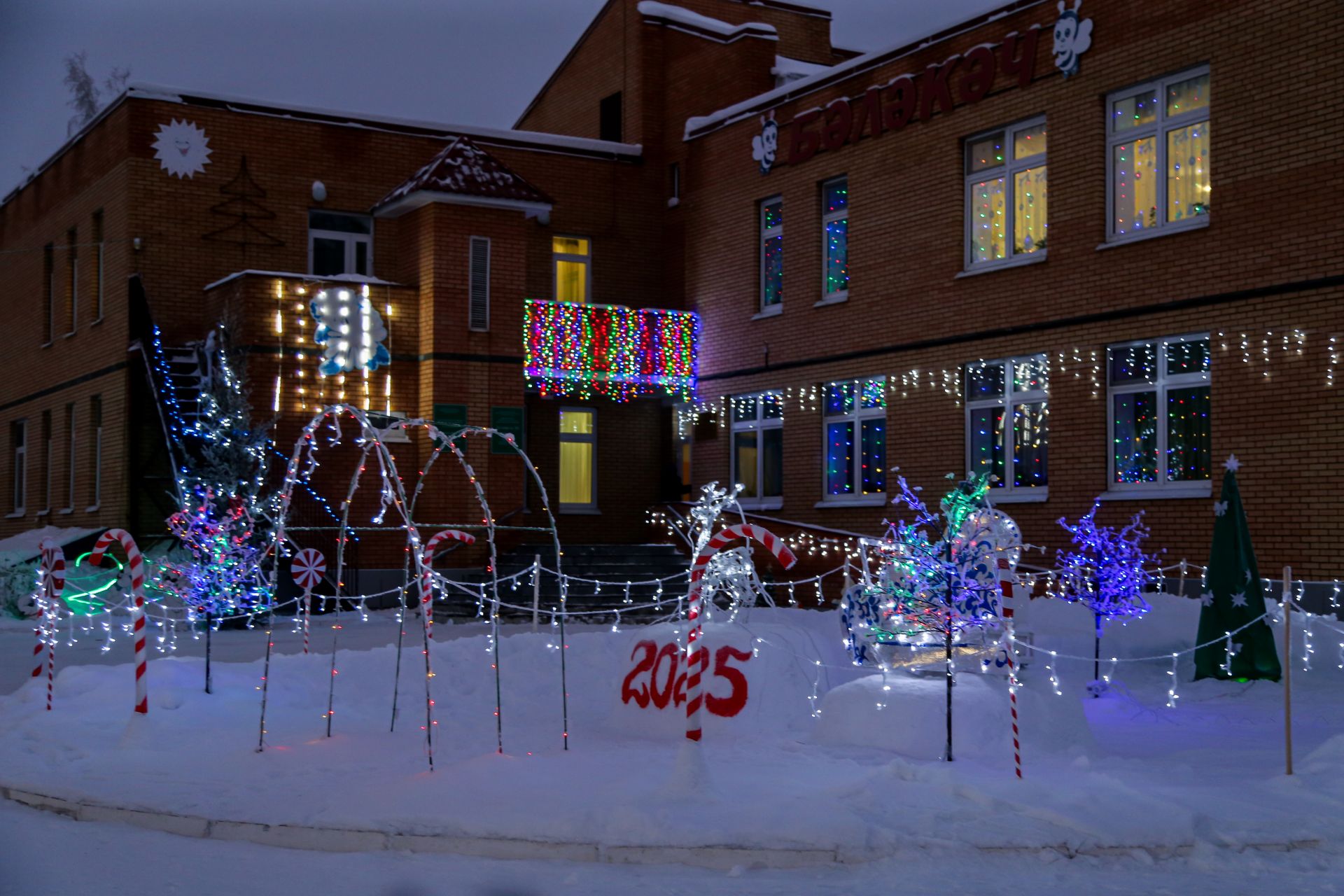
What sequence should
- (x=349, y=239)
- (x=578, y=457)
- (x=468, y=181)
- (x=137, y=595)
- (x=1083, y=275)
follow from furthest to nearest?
(x=578, y=457)
(x=349, y=239)
(x=468, y=181)
(x=1083, y=275)
(x=137, y=595)

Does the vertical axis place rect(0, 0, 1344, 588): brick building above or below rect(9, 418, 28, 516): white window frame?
above

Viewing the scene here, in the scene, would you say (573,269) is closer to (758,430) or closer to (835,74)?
(758,430)

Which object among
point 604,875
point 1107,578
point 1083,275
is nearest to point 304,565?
point 1083,275

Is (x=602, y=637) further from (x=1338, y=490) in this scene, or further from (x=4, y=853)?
(x=4, y=853)

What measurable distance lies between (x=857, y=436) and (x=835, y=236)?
3558 millimetres

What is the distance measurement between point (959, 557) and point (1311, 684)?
5.77 meters

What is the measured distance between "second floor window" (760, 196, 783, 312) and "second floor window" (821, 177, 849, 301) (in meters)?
1.19

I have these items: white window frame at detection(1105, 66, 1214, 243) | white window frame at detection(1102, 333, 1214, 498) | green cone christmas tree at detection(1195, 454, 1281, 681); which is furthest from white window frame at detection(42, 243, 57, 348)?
green cone christmas tree at detection(1195, 454, 1281, 681)

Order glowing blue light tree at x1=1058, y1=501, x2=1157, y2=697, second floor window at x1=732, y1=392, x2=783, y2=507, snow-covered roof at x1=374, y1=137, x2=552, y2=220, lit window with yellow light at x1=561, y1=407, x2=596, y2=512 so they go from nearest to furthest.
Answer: glowing blue light tree at x1=1058, y1=501, x2=1157, y2=697
snow-covered roof at x1=374, y1=137, x2=552, y2=220
second floor window at x1=732, y1=392, x2=783, y2=507
lit window with yellow light at x1=561, y1=407, x2=596, y2=512

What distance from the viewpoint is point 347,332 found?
2508 centimetres

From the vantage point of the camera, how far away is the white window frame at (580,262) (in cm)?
2906

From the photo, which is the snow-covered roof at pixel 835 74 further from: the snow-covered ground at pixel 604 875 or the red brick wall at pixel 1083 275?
the snow-covered ground at pixel 604 875

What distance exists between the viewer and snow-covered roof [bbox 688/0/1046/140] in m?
21.4

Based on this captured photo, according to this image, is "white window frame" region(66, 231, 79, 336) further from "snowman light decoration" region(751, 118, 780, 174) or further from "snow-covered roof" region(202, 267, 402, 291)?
"snowman light decoration" region(751, 118, 780, 174)
